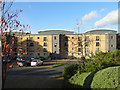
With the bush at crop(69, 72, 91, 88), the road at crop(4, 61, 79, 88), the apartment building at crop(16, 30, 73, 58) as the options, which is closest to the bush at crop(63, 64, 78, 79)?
the bush at crop(69, 72, 91, 88)

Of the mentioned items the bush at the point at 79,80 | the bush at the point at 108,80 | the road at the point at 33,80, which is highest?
the bush at the point at 108,80

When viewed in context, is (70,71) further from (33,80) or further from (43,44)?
(43,44)

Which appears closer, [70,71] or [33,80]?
[70,71]

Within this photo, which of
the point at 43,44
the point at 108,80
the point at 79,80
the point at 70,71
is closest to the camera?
the point at 108,80

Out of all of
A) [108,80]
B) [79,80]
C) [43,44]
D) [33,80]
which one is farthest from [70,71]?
[43,44]

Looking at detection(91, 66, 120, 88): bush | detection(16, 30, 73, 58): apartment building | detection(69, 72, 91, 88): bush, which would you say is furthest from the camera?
detection(16, 30, 73, 58): apartment building

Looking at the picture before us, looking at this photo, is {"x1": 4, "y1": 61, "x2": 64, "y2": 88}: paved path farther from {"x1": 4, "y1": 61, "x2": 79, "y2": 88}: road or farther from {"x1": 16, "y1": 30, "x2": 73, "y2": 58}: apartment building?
{"x1": 16, "y1": 30, "x2": 73, "y2": 58}: apartment building

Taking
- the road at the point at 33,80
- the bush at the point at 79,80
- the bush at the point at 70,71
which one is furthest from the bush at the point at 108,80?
the road at the point at 33,80

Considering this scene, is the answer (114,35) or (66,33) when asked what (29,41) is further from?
(114,35)

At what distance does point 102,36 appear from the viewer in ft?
110

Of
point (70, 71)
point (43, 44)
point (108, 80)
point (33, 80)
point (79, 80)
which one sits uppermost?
point (43, 44)

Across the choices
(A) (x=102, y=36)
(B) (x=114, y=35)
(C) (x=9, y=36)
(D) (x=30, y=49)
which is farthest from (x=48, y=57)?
(C) (x=9, y=36)

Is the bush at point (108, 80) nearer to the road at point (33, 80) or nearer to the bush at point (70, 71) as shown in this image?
the bush at point (70, 71)

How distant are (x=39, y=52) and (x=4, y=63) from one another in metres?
32.6
